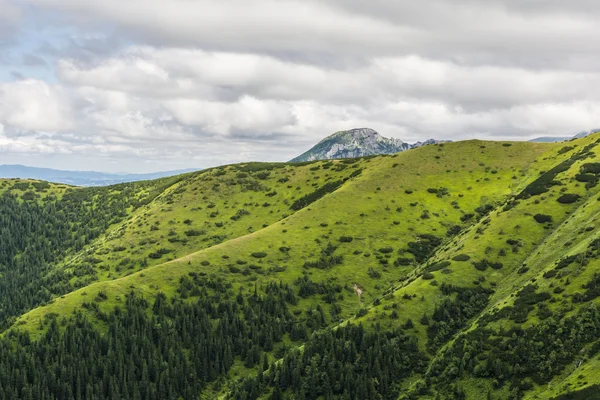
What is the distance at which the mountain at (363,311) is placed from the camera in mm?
73000

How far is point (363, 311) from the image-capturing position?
103500 mm

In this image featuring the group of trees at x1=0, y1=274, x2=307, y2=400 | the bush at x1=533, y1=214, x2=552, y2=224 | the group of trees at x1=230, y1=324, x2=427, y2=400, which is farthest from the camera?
the bush at x1=533, y1=214, x2=552, y2=224

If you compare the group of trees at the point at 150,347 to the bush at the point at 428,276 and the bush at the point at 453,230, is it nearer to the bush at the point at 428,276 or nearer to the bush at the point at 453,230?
the bush at the point at 428,276

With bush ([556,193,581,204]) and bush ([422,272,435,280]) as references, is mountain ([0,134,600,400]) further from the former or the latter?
bush ([422,272,435,280])

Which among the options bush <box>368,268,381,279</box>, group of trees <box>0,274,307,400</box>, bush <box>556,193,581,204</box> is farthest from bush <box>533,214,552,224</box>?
group of trees <box>0,274,307,400</box>

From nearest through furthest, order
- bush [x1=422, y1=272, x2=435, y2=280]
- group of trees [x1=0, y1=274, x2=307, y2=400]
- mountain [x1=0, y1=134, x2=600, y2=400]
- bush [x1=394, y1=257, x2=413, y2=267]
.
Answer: mountain [x1=0, y1=134, x2=600, y2=400]
group of trees [x1=0, y1=274, x2=307, y2=400]
bush [x1=422, y1=272, x2=435, y2=280]
bush [x1=394, y1=257, x2=413, y2=267]

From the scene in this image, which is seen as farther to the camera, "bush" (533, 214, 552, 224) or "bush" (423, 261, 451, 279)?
"bush" (533, 214, 552, 224)

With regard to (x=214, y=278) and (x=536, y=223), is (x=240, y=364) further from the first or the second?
(x=536, y=223)

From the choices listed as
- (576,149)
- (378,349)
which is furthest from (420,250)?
(576,149)

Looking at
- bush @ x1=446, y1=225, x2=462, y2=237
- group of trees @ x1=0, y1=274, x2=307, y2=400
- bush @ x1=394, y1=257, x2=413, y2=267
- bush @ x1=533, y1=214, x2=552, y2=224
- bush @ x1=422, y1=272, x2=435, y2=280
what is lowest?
group of trees @ x1=0, y1=274, x2=307, y2=400

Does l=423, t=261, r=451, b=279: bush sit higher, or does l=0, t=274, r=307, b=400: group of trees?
l=423, t=261, r=451, b=279: bush

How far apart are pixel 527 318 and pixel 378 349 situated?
26.9 m

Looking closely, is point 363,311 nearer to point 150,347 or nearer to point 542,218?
point 150,347

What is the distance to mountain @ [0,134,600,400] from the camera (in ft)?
240
